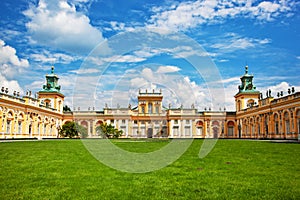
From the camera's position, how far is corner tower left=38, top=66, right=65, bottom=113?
61.3 m

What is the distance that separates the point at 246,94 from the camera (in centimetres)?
6103

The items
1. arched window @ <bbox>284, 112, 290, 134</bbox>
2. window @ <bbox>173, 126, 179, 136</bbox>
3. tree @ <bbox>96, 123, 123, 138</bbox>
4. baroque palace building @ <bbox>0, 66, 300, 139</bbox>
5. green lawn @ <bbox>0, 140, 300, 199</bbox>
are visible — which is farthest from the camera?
window @ <bbox>173, 126, 179, 136</bbox>

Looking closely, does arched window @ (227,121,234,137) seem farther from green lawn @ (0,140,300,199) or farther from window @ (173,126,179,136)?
green lawn @ (0,140,300,199)

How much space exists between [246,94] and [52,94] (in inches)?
1623

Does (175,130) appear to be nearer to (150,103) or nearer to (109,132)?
(150,103)

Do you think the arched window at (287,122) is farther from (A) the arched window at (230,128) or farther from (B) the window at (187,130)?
(B) the window at (187,130)

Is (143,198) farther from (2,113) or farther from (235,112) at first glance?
(235,112)

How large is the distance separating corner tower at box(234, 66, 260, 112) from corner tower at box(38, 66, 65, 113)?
3912 cm

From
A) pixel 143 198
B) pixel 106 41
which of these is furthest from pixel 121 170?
pixel 106 41

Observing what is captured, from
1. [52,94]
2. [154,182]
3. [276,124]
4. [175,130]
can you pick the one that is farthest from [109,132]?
[154,182]

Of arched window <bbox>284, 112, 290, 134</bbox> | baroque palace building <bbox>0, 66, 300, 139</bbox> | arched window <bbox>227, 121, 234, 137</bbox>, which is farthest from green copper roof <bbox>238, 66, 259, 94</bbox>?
arched window <bbox>284, 112, 290, 134</bbox>

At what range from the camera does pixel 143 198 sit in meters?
5.92

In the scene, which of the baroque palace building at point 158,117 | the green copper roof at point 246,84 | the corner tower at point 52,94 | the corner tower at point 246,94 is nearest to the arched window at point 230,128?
the baroque palace building at point 158,117

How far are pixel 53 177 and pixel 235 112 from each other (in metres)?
61.5
